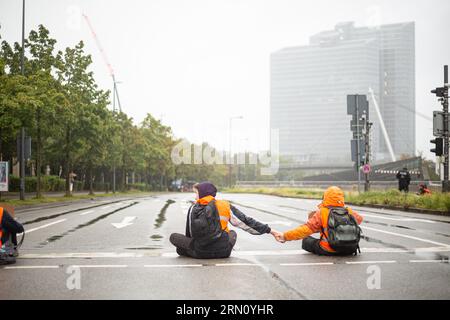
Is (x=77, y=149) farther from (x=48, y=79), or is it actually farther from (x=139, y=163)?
(x=139, y=163)

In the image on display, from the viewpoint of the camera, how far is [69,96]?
118ft

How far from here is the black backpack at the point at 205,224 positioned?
8158 mm

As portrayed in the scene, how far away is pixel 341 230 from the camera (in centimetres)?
852

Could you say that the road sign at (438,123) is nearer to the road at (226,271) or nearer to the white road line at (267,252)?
the road at (226,271)

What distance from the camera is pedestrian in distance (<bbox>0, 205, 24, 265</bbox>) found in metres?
7.98

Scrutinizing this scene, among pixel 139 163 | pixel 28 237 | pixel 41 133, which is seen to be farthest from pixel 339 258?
pixel 139 163

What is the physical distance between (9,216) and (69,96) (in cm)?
2953

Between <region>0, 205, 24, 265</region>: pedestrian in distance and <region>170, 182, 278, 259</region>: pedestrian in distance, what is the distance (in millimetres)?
2635

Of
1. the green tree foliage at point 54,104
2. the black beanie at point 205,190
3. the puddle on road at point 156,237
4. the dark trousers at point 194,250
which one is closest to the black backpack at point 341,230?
the dark trousers at point 194,250

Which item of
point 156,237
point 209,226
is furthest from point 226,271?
point 156,237

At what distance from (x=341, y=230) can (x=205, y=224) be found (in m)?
2.29

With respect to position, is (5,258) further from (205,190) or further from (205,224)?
(205,190)

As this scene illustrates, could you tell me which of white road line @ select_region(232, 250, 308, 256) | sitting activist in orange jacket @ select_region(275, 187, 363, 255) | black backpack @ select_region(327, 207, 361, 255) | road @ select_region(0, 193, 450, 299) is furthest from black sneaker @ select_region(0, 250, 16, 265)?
black backpack @ select_region(327, 207, 361, 255)

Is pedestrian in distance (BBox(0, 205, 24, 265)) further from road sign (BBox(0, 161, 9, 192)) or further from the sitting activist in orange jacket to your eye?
road sign (BBox(0, 161, 9, 192))
